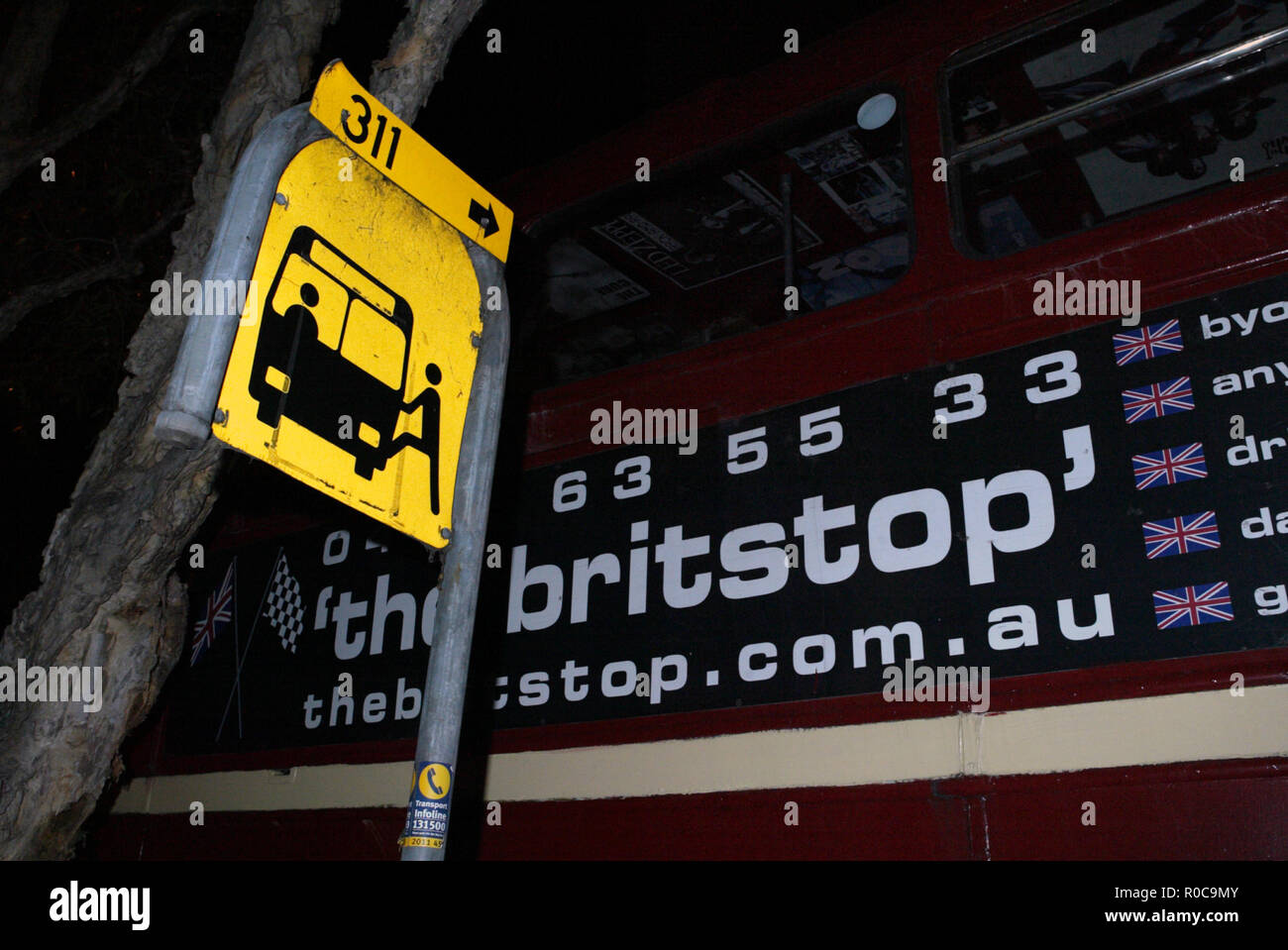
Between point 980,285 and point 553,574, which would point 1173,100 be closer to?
point 980,285

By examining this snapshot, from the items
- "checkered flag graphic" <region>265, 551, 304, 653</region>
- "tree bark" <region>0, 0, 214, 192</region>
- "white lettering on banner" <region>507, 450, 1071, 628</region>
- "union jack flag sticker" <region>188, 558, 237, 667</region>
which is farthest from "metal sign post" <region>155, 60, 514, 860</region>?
"tree bark" <region>0, 0, 214, 192</region>

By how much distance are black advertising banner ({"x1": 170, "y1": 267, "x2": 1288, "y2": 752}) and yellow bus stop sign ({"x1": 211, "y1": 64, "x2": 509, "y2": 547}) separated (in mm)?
1111

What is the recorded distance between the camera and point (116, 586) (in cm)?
259

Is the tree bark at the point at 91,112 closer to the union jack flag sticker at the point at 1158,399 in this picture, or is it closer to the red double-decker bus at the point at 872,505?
the red double-decker bus at the point at 872,505

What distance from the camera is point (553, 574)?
3.18 metres

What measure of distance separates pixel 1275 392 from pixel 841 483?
3.11 ft

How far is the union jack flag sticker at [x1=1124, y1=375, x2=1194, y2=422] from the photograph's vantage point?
233 centimetres

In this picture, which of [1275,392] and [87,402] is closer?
[1275,392]

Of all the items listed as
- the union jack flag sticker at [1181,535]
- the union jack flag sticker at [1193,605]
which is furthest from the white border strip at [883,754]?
the union jack flag sticker at [1181,535]

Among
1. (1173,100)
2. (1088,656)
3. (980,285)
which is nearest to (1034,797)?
(1088,656)

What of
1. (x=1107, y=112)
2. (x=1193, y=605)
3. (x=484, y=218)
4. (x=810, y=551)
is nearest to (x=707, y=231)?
(x=1107, y=112)

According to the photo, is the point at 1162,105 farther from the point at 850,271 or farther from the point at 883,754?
the point at 883,754

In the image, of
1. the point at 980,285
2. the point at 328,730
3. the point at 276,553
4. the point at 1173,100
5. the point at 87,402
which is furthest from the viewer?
the point at 87,402

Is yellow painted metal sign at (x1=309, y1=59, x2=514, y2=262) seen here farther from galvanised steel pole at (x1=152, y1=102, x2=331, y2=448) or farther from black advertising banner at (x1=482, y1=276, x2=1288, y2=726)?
black advertising banner at (x1=482, y1=276, x2=1288, y2=726)
